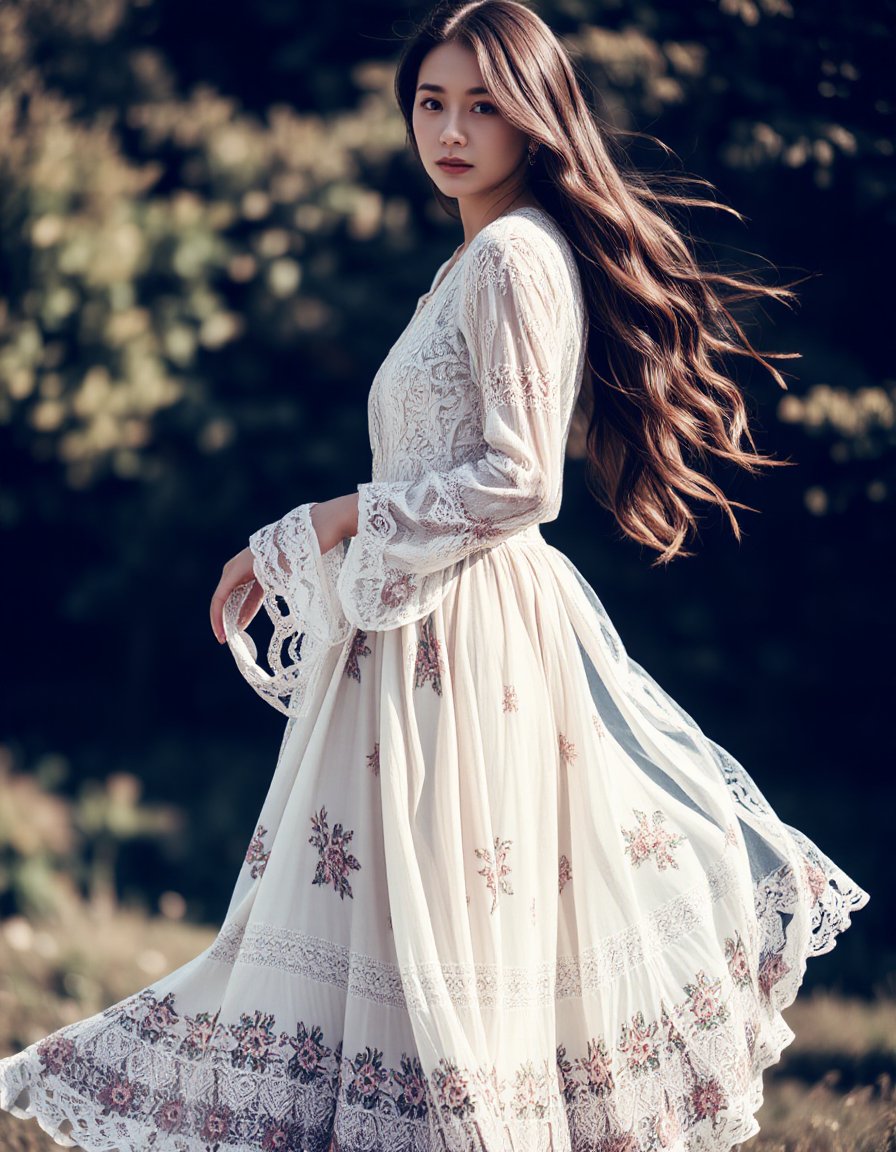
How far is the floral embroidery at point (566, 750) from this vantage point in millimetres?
2213

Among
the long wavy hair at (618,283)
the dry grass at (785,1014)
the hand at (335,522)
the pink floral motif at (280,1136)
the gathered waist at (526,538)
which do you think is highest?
the long wavy hair at (618,283)

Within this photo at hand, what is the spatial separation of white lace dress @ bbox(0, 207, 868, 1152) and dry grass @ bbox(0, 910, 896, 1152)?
496mm

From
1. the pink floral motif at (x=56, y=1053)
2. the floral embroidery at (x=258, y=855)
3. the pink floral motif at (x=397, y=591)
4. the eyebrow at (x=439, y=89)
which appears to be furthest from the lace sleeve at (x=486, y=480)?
the pink floral motif at (x=56, y=1053)

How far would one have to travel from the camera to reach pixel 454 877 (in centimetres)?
204

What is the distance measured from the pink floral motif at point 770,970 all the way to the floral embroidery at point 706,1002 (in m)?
0.17

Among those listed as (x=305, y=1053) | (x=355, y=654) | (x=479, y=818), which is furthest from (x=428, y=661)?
(x=305, y=1053)

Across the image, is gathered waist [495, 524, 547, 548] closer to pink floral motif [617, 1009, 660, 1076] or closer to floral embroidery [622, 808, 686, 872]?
floral embroidery [622, 808, 686, 872]

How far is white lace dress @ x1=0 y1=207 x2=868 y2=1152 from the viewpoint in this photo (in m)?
2.04

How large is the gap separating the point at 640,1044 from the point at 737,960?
25cm

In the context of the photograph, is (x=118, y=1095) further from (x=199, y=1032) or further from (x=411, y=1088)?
(x=411, y=1088)

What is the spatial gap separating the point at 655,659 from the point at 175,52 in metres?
2.94

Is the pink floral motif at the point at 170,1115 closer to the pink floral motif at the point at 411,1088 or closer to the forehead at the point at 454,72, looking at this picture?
the pink floral motif at the point at 411,1088

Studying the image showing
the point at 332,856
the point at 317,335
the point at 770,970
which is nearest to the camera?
the point at 332,856

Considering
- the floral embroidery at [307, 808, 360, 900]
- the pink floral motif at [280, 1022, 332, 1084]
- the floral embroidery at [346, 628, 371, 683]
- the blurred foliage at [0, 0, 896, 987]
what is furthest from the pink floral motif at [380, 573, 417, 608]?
the blurred foliage at [0, 0, 896, 987]
